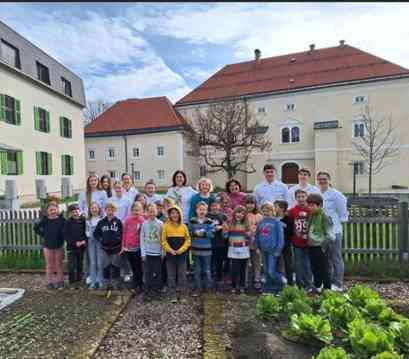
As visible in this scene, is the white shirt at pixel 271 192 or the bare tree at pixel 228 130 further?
the bare tree at pixel 228 130

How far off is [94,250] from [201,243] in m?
1.78

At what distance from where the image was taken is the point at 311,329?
277 cm

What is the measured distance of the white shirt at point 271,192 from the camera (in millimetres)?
4555

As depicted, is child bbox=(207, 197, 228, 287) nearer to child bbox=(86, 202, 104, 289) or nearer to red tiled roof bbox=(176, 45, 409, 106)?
child bbox=(86, 202, 104, 289)

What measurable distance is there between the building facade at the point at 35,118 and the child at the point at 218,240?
53.7 ft

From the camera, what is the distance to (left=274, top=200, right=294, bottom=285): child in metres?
4.17

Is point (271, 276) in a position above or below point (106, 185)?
below

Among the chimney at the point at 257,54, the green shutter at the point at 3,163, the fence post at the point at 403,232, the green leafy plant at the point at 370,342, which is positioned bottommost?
the green leafy plant at the point at 370,342

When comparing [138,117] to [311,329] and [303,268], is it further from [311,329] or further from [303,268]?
[311,329]

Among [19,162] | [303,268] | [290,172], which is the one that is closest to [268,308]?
[303,268]

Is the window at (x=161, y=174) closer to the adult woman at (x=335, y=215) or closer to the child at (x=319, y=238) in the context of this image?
→ the adult woman at (x=335, y=215)

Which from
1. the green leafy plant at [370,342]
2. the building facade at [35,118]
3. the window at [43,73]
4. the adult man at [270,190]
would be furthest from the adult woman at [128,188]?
the window at [43,73]

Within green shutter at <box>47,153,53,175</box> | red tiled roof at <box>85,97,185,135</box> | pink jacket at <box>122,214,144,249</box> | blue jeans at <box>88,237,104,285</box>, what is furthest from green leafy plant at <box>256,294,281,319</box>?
red tiled roof at <box>85,97,185,135</box>

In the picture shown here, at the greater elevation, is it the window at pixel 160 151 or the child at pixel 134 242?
the window at pixel 160 151
